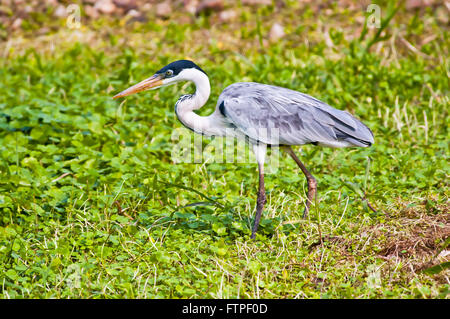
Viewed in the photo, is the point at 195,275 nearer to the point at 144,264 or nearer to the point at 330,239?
the point at 144,264

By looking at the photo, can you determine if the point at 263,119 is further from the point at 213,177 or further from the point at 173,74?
the point at 213,177

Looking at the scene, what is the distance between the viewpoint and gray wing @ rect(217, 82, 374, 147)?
4621mm

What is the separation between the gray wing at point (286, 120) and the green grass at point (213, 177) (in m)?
0.36

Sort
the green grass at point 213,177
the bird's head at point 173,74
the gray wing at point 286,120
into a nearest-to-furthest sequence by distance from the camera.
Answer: the green grass at point 213,177, the gray wing at point 286,120, the bird's head at point 173,74

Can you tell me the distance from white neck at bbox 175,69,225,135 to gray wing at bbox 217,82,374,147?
0.43ft

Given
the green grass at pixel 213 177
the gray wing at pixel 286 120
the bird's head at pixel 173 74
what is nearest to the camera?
the green grass at pixel 213 177

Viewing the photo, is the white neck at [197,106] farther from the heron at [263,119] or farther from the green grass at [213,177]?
the green grass at [213,177]

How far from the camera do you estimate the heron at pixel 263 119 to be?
4633mm

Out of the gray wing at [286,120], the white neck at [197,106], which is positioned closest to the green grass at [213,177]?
the gray wing at [286,120]

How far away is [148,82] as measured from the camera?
4824 mm

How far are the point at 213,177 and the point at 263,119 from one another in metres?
1.10

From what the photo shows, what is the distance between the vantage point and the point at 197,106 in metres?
4.76

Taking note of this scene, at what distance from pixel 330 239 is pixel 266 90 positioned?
4.03ft

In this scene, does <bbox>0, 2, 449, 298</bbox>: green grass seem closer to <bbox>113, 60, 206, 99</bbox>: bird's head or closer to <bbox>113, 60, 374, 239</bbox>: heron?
<bbox>113, 60, 374, 239</bbox>: heron
